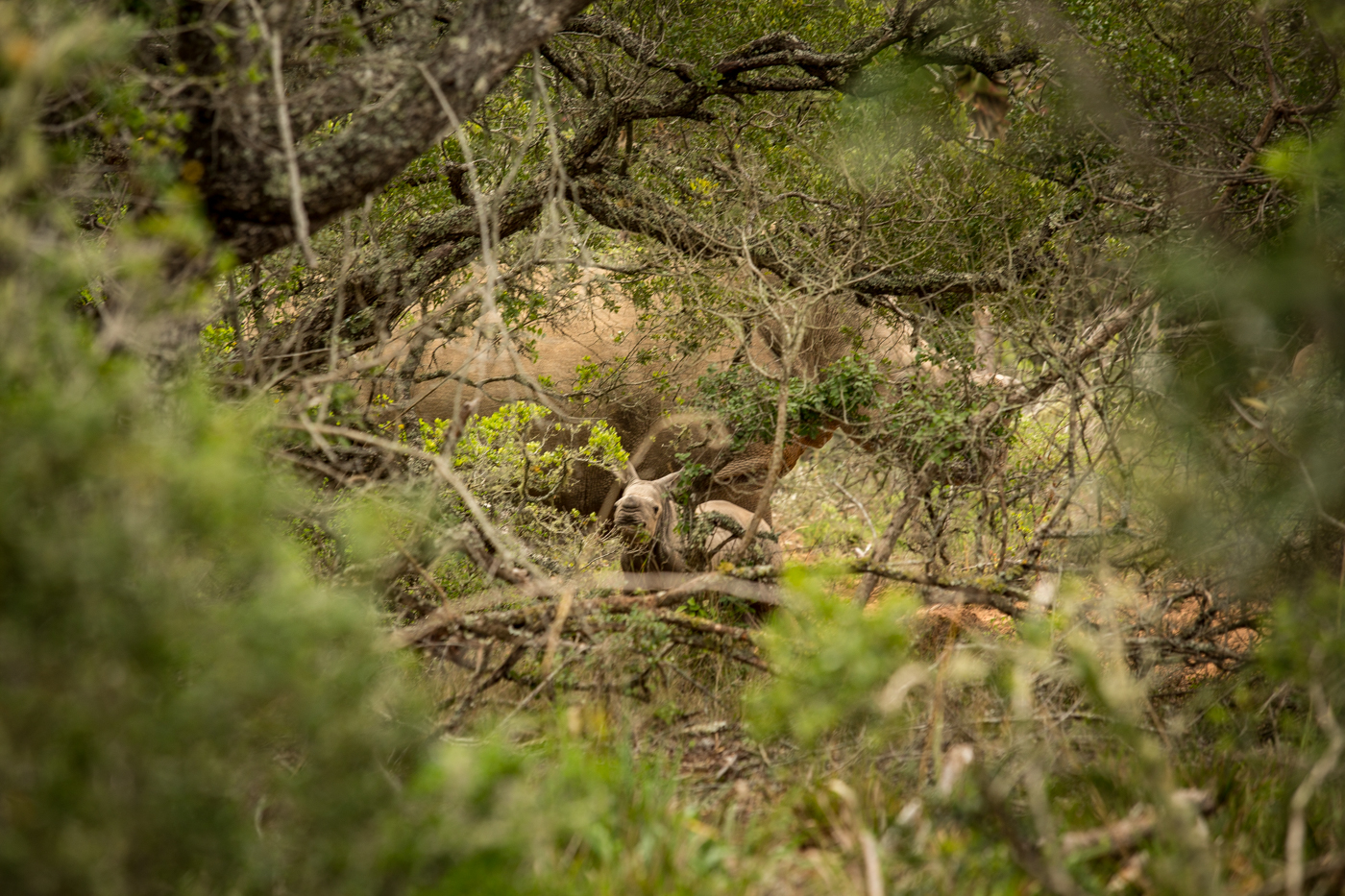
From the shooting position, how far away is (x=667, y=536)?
18.4ft

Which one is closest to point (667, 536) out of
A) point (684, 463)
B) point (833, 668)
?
point (684, 463)

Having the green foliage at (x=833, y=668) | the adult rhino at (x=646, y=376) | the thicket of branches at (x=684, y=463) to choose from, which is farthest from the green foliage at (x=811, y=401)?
the green foliage at (x=833, y=668)

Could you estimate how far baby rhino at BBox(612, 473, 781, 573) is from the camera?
540 cm

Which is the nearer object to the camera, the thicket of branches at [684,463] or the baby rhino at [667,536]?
the thicket of branches at [684,463]

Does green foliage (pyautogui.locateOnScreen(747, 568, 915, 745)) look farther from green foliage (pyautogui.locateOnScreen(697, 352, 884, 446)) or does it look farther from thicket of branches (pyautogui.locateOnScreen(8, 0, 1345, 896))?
green foliage (pyautogui.locateOnScreen(697, 352, 884, 446))

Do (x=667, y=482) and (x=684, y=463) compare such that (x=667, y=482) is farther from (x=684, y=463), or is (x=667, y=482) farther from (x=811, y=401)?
(x=811, y=401)

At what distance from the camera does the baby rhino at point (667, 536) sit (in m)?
5.40

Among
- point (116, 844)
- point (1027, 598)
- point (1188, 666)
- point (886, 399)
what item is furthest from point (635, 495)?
point (116, 844)

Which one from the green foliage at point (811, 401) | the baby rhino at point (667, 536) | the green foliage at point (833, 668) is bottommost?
the baby rhino at point (667, 536)

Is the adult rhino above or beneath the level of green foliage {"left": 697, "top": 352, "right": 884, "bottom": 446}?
beneath

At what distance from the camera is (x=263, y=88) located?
2707mm

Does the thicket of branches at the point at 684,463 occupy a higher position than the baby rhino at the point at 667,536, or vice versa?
the thicket of branches at the point at 684,463

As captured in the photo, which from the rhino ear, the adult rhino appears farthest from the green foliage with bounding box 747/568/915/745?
the adult rhino

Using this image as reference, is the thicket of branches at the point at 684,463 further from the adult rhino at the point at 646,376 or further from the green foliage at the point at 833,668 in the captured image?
the adult rhino at the point at 646,376
